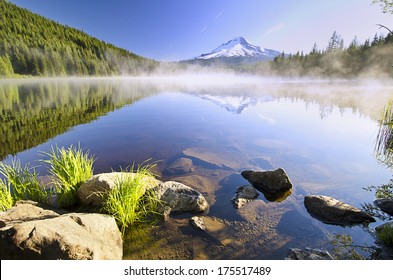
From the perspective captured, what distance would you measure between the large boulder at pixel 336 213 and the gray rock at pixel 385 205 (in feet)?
2.55

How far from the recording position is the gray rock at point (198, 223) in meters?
5.04

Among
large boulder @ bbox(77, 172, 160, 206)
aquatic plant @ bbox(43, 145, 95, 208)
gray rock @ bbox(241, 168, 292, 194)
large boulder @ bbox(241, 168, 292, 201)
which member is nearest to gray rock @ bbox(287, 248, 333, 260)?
large boulder @ bbox(241, 168, 292, 201)

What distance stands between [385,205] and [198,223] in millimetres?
5310

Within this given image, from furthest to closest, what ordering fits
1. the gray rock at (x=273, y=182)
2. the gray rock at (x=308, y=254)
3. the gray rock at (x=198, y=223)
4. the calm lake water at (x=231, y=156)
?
the gray rock at (x=273, y=182), the gray rock at (x=198, y=223), the calm lake water at (x=231, y=156), the gray rock at (x=308, y=254)

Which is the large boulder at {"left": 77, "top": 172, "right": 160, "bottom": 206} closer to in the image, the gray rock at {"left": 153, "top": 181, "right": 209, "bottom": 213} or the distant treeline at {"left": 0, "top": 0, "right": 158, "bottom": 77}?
the gray rock at {"left": 153, "top": 181, "right": 209, "bottom": 213}

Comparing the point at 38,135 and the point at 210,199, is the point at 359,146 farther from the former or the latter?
the point at 38,135

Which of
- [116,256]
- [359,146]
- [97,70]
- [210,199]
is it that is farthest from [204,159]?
[97,70]

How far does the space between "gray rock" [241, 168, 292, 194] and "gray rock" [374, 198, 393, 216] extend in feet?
7.71

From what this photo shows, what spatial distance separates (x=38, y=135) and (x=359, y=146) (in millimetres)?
18409

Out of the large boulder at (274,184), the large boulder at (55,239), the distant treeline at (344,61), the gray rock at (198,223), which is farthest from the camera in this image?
the distant treeline at (344,61)

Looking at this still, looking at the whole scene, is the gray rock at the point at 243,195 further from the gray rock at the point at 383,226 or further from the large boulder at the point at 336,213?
the gray rock at the point at 383,226

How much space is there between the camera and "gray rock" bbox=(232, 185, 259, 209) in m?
6.14

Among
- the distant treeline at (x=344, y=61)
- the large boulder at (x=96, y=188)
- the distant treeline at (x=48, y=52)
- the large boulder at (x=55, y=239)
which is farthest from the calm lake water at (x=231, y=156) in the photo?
the distant treeline at (x=48, y=52)

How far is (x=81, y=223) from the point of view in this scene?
12.6 ft
